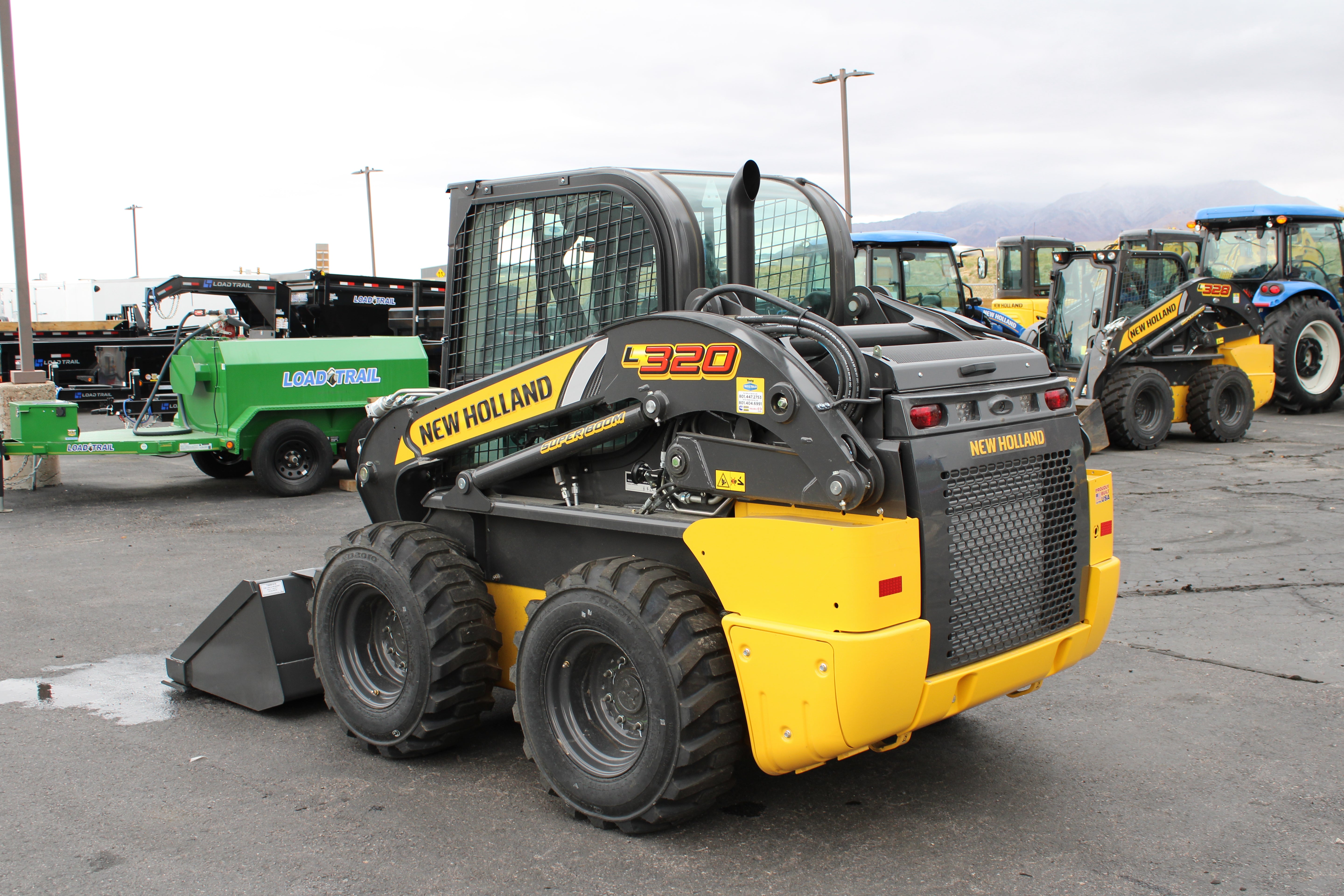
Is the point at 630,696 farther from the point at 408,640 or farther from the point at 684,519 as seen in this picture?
the point at 408,640

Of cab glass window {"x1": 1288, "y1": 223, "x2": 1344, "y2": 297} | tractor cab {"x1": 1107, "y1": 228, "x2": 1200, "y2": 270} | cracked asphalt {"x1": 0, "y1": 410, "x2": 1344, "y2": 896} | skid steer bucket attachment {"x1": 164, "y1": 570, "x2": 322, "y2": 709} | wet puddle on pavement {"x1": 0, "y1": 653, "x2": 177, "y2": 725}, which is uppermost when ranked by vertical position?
tractor cab {"x1": 1107, "y1": 228, "x2": 1200, "y2": 270}

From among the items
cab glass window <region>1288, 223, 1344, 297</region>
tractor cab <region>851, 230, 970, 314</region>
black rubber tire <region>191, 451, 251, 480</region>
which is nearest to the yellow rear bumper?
black rubber tire <region>191, 451, 251, 480</region>

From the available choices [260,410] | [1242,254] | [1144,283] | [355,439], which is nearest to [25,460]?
[260,410]

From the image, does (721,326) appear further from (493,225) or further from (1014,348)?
(493,225)

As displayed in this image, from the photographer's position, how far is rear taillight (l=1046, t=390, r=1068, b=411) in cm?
387

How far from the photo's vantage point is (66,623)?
260 inches

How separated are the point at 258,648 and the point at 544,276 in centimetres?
212

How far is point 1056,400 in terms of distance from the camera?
12.8ft

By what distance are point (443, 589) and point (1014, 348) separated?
7.57 ft

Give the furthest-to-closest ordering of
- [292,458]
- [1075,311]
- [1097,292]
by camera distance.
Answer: [1075,311] < [1097,292] < [292,458]

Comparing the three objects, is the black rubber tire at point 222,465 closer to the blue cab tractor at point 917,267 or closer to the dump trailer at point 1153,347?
the blue cab tractor at point 917,267

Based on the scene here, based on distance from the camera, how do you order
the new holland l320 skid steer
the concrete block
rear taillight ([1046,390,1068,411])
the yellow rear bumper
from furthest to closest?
the concrete block, rear taillight ([1046,390,1068,411]), the new holland l320 skid steer, the yellow rear bumper

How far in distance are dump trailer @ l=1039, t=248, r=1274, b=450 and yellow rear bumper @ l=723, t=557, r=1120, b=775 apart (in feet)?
32.6

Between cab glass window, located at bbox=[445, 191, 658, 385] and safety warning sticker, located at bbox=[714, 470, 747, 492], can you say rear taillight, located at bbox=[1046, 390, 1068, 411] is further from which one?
cab glass window, located at bbox=[445, 191, 658, 385]
